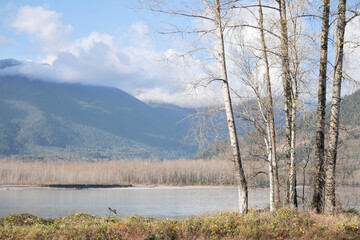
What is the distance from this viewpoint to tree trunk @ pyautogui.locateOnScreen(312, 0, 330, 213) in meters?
14.6

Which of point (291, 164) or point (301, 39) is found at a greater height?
point (301, 39)

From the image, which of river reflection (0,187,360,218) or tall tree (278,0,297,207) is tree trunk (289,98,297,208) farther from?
river reflection (0,187,360,218)

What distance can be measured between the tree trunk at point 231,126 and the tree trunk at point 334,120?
2606 millimetres

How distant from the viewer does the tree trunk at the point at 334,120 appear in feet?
45.7

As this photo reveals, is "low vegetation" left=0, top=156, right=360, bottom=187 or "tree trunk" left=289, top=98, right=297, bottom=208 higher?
"tree trunk" left=289, top=98, right=297, bottom=208

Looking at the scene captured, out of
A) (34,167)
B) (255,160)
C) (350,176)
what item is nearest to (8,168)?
(34,167)

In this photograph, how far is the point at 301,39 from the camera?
15539 mm

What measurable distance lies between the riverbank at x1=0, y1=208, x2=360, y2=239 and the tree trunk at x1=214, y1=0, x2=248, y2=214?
0.63 m

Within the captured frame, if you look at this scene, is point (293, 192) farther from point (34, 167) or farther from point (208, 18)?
point (34, 167)

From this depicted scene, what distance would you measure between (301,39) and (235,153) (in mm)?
4882

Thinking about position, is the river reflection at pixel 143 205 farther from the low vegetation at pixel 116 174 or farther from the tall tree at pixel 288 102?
the low vegetation at pixel 116 174

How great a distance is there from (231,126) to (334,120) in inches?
129

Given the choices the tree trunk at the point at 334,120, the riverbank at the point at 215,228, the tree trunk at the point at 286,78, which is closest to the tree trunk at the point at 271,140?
the tree trunk at the point at 286,78

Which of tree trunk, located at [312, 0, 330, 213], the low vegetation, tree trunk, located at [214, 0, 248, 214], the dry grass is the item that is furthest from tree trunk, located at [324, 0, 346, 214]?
the dry grass
